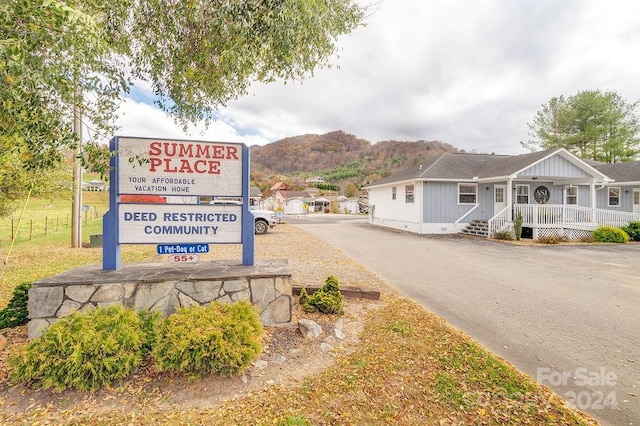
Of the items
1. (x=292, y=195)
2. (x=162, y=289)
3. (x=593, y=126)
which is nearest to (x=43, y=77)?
(x=162, y=289)

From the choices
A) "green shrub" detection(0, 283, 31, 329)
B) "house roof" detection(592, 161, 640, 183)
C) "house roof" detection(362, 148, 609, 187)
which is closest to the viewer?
"green shrub" detection(0, 283, 31, 329)

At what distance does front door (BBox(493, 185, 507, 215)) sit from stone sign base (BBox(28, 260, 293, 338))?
15.7 m

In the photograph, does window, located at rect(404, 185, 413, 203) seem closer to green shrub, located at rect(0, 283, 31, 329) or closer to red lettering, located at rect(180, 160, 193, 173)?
red lettering, located at rect(180, 160, 193, 173)

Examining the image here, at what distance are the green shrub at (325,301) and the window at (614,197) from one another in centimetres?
2234

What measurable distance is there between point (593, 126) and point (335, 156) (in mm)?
78084

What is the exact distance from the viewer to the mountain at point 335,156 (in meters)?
88.1

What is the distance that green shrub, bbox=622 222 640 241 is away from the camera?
45.7 feet

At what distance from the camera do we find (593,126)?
26.5 metres

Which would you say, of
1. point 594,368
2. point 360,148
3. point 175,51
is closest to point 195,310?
point 175,51

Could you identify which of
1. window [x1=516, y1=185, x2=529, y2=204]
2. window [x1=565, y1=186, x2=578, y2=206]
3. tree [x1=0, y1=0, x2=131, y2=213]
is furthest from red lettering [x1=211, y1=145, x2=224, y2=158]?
window [x1=565, y1=186, x2=578, y2=206]

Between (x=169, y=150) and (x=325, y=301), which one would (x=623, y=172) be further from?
(x=169, y=150)

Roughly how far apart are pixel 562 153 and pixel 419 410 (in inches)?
661

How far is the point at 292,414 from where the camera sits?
244 centimetres

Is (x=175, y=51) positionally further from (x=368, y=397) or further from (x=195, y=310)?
(x=368, y=397)
